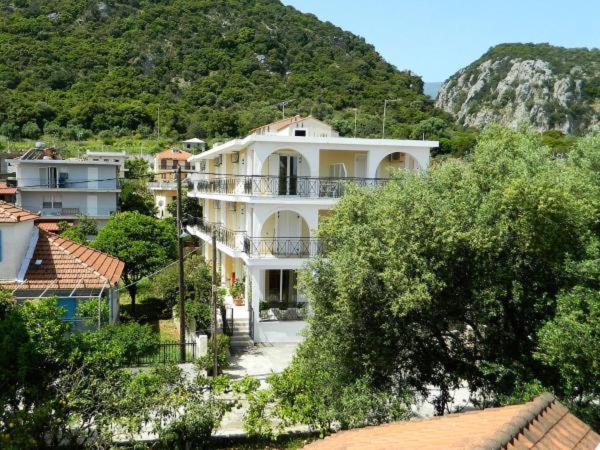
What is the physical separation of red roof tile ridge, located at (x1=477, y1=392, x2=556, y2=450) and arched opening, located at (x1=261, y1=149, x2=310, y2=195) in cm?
1643

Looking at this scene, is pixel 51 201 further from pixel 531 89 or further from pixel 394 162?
pixel 531 89

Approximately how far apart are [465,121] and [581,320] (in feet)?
352

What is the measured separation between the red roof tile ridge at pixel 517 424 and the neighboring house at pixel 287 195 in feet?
46.6

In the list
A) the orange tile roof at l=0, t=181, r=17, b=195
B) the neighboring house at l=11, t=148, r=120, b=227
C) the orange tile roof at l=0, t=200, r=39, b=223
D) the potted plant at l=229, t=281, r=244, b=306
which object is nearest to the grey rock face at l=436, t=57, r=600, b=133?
the neighboring house at l=11, t=148, r=120, b=227

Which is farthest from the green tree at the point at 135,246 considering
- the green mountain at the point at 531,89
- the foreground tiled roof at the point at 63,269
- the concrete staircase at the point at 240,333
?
the green mountain at the point at 531,89

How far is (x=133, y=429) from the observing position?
11391mm

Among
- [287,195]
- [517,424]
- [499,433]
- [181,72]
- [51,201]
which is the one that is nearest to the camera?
[499,433]

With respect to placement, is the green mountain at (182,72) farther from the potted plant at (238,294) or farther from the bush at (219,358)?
the bush at (219,358)

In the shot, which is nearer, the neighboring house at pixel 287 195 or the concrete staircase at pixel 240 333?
the concrete staircase at pixel 240 333

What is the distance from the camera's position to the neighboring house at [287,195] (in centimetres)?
2125

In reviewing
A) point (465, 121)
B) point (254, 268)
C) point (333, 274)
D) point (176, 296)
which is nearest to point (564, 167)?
point (333, 274)

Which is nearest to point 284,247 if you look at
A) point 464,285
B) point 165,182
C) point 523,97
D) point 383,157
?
point 383,157

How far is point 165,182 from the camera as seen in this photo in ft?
185

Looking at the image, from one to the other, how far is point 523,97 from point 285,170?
95084 millimetres
